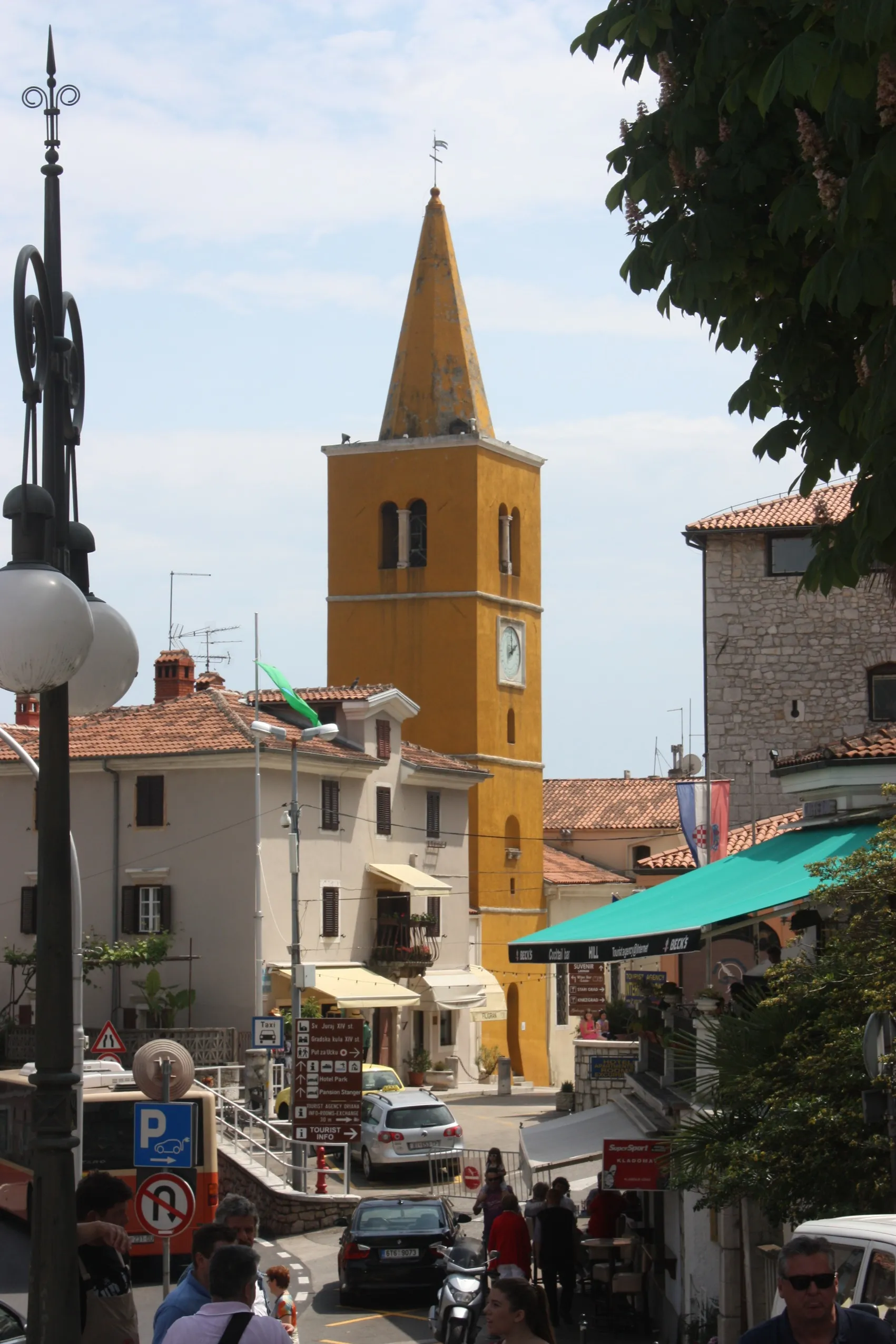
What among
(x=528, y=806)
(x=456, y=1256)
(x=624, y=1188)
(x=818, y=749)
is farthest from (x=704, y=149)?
(x=528, y=806)

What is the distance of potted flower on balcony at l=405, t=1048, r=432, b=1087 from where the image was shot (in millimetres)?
56688

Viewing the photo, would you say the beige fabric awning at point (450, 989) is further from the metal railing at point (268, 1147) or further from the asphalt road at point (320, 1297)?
the asphalt road at point (320, 1297)

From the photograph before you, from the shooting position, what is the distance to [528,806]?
7119cm

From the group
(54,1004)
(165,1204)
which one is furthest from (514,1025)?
(54,1004)

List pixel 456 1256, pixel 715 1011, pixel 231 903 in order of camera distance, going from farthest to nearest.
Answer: pixel 231 903 < pixel 456 1256 < pixel 715 1011

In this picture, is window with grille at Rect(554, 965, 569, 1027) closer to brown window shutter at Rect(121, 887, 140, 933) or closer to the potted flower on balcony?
the potted flower on balcony

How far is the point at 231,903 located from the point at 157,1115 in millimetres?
37228

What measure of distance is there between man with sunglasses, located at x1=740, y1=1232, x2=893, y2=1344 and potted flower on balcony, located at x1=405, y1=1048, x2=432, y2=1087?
50.2m

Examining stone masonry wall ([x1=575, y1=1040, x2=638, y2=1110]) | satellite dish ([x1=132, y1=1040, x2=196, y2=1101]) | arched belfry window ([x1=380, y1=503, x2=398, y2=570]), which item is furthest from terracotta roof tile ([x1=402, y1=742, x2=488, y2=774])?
satellite dish ([x1=132, y1=1040, x2=196, y2=1101])

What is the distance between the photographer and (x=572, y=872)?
244ft

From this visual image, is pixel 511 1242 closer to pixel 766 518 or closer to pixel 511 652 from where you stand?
pixel 766 518

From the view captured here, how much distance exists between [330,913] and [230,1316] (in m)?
48.7

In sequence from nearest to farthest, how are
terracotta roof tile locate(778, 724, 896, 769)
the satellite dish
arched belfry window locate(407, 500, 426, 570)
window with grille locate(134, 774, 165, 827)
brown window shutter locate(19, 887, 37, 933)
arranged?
the satellite dish, terracotta roof tile locate(778, 724, 896, 769), window with grille locate(134, 774, 165, 827), brown window shutter locate(19, 887, 37, 933), arched belfry window locate(407, 500, 426, 570)

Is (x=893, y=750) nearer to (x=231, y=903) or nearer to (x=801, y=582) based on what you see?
(x=801, y=582)
